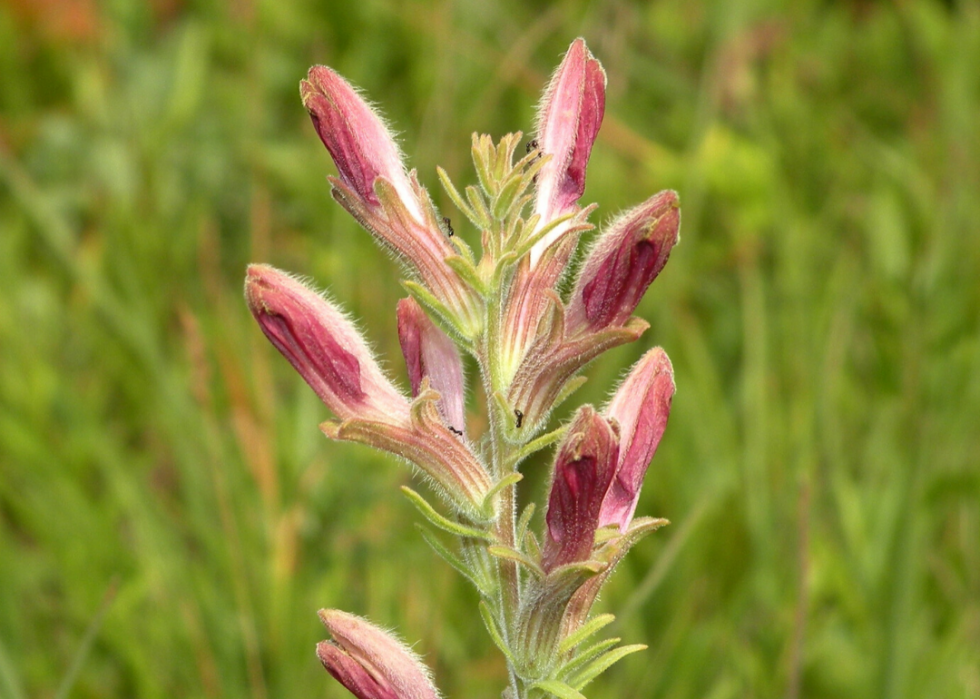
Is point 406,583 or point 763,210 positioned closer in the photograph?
point 406,583

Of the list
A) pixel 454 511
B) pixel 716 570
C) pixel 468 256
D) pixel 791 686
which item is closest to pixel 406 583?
pixel 716 570

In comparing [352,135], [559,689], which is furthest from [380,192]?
[559,689]

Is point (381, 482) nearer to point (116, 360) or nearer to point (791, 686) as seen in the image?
point (116, 360)

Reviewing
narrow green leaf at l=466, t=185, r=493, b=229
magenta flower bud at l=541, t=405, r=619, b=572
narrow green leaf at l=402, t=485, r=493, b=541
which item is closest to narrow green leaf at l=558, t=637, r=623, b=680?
magenta flower bud at l=541, t=405, r=619, b=572

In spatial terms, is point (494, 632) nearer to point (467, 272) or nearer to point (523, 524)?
point (523, 524)

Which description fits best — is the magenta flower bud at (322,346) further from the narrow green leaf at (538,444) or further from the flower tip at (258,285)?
the narrow green leaf at (538,444)

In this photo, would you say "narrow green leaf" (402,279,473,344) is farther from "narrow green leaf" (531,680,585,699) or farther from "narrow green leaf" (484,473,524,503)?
"narrow green leaf" (531,680,585,699)
